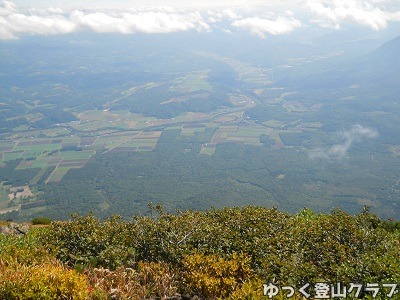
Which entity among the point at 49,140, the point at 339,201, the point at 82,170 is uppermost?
the point at 339,201

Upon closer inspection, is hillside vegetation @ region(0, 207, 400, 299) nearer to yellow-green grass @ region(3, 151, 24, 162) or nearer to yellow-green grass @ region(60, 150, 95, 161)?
yellow-green grass @ region(60, 150, 95, 161)

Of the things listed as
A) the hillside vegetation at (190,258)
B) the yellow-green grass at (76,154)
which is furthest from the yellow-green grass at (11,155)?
the hillside vegetation at (190,258)

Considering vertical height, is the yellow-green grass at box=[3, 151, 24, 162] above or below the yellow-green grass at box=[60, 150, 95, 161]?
below

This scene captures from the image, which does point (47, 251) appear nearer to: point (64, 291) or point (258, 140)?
point (64, 291)

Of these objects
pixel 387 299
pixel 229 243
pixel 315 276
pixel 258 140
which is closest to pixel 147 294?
pixel 229 243

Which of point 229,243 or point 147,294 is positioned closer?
point 147,294

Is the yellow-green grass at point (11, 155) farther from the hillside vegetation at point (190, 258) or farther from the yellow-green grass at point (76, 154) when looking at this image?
the hillside vegetation at point (190, 258)

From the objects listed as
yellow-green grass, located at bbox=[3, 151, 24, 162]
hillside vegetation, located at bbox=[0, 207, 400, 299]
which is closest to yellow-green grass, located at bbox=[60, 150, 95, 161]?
yellow-green grass, located at bbox=[3, 151, 24, 162]

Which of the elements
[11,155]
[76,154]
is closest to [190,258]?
[76,154]
